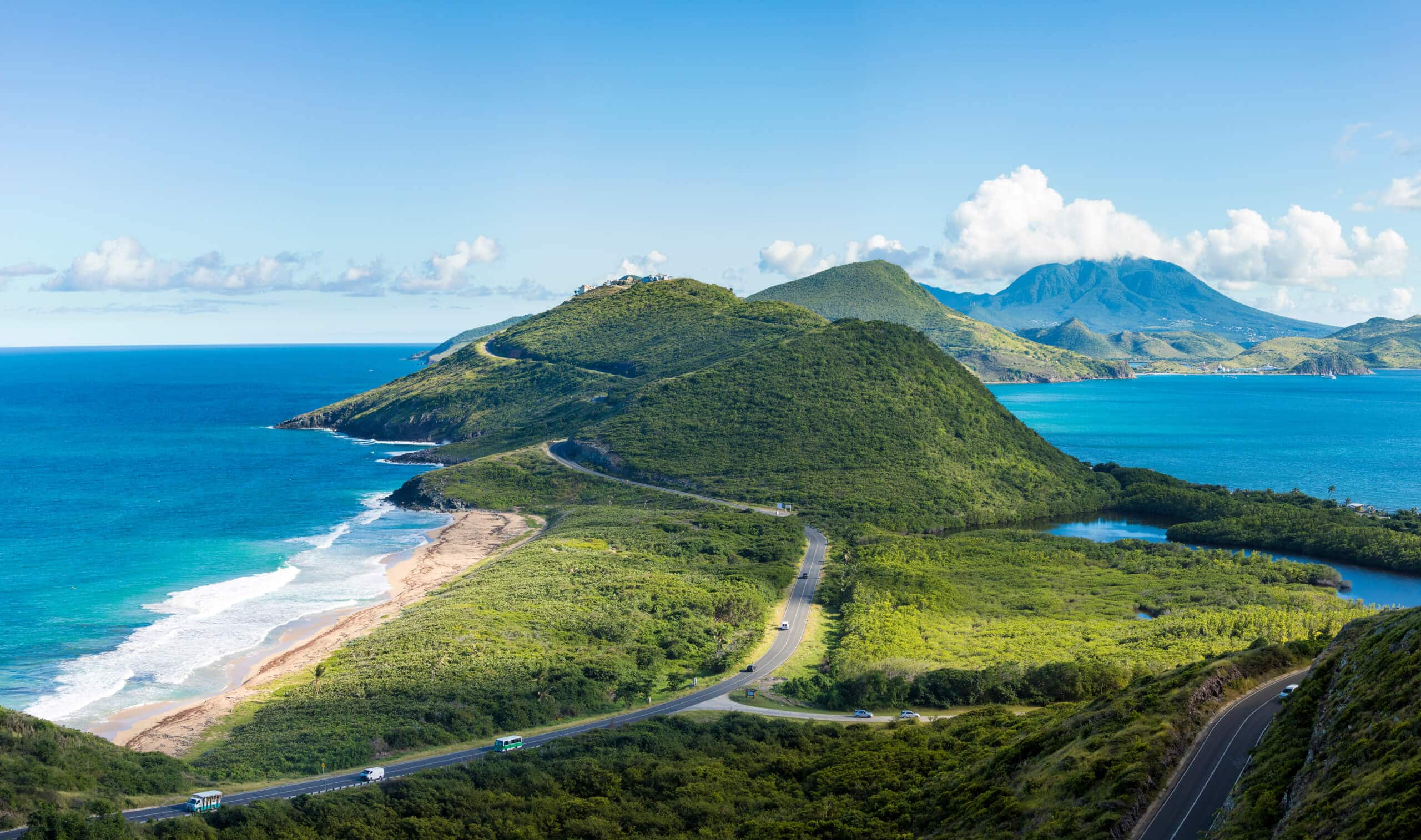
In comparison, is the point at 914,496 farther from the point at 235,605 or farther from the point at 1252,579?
the point at 235,605

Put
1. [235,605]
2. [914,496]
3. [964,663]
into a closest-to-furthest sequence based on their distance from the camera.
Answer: [964,663], [235,605], [914,496]

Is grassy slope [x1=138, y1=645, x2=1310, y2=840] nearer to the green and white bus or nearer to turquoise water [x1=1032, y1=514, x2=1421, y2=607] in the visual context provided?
the green and white bus

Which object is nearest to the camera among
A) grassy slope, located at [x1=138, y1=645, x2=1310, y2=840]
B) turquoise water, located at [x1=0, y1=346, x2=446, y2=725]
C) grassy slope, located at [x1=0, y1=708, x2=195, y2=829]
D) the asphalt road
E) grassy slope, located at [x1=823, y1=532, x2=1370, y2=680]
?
the asphalt road

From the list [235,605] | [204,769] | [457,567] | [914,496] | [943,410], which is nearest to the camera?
[204,769]

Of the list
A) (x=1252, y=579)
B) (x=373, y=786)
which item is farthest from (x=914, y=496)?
(x=373, y=786)

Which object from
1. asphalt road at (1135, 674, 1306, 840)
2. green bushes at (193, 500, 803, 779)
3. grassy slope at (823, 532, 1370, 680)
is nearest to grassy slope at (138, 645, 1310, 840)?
asphalt road at (1135, 674, 1306, 840)

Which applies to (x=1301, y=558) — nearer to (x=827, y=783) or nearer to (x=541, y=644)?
(x=541, y=644)
